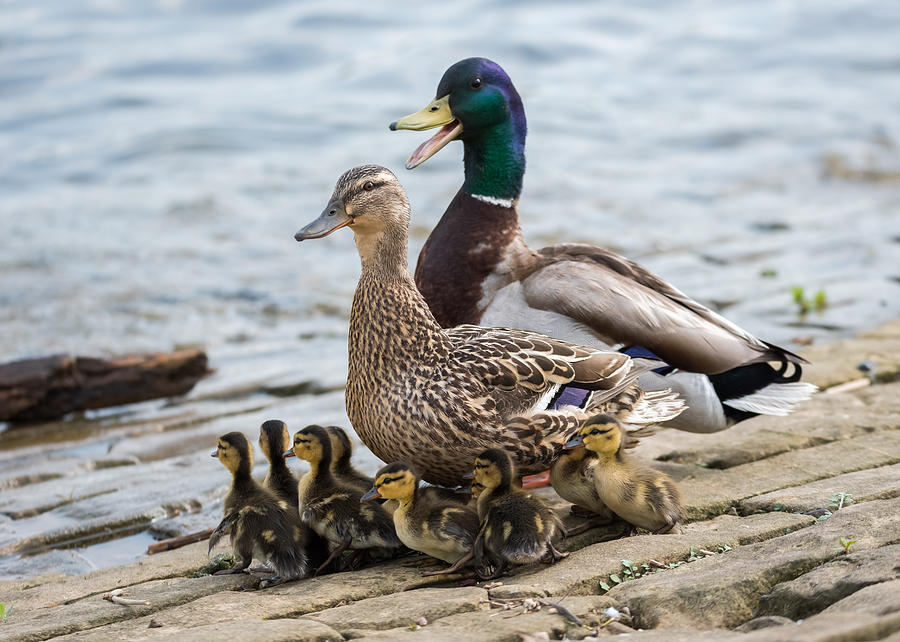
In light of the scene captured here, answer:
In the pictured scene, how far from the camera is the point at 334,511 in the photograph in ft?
12.1

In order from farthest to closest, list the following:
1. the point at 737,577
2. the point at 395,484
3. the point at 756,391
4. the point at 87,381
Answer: the point at 87,381, the point at 756,391, the point at 395,484, the point at 737,577

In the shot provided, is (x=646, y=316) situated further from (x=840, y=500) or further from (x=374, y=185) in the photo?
(x=374, y=185)

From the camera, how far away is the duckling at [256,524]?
3.64 meters

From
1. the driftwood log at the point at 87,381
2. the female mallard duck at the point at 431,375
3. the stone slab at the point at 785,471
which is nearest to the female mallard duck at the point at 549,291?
the stone slab at the point at 785,471

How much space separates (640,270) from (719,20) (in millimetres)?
16071

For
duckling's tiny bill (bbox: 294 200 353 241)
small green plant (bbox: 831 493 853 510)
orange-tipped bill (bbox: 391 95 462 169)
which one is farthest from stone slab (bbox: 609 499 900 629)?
orange-tipped bill (bbox: 391 95 462 169)

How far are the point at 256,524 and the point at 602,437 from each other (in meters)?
1.13

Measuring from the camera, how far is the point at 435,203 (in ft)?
37.1

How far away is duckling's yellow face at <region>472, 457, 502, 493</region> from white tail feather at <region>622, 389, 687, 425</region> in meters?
0.77

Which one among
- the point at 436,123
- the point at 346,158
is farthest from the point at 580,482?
the point at 346,158

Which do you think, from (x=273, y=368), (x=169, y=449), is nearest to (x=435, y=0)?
(x=273, y=368)

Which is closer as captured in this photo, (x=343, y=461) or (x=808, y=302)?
(x=343, y=461)

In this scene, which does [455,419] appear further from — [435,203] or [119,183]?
[119,183]

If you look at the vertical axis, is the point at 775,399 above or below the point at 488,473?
below
